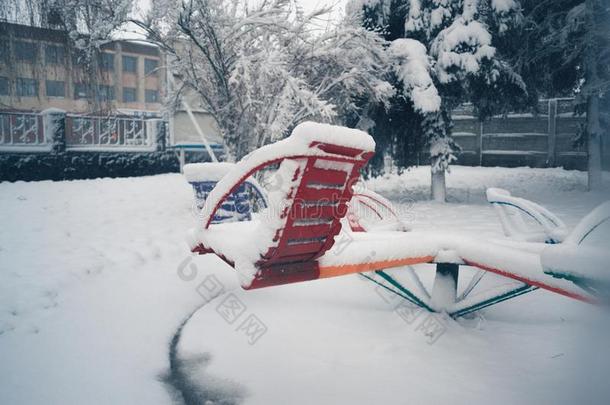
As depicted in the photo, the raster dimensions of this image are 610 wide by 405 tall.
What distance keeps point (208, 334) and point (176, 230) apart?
3198 mm

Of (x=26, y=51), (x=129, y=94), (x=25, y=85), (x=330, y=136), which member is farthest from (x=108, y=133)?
(x=129, y=94)

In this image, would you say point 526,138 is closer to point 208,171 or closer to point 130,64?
point 208,171

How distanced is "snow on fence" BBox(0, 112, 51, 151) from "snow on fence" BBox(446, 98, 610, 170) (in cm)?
1226

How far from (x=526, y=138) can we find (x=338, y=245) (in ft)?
46.0

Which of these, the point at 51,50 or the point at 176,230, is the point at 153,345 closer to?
the point at 176,230

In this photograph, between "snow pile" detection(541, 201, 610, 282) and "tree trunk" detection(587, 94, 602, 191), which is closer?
"snow pile" detection(541, 201, 610, 282)

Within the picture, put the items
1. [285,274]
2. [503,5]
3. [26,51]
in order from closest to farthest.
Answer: [285,274] < [503,5] < [26,51]

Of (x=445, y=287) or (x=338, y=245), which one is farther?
(x=445, y=287)

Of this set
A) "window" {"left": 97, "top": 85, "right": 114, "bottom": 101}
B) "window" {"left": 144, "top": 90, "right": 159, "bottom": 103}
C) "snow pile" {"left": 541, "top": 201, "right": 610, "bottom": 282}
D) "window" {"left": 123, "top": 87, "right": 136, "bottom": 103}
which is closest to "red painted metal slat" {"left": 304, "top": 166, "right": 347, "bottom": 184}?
"snow pile" {"left": 541, "top": 201, "right": 610, "bottom": 282}

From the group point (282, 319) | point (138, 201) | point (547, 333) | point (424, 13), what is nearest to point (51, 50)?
point (138, 201)

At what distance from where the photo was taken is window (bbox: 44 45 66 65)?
752cm

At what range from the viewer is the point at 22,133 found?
34.1ft

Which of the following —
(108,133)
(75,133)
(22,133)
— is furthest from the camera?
(108,133)

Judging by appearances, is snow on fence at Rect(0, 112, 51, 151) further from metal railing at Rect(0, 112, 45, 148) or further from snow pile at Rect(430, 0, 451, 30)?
snow pile at Rect(430, 0, 451, 30)
